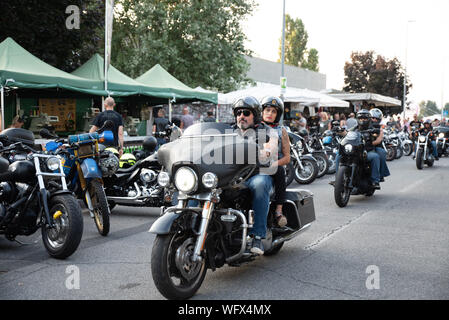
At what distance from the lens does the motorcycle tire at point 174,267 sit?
3883 mm

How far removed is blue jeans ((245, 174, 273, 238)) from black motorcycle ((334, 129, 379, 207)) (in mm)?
4542

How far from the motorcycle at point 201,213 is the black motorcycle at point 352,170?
469 centimetres

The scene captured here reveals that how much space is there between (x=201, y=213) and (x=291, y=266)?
145cm

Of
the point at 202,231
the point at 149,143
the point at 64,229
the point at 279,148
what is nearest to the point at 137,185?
the point at 149,143

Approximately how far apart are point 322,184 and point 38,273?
8714 mm

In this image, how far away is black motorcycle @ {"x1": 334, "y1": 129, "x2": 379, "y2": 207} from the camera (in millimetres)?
9008

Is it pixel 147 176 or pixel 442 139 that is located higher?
pixel 442 139

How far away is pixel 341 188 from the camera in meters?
8.97

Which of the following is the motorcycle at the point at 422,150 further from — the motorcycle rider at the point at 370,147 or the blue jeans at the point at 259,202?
the blue jeans at the point at 259,202

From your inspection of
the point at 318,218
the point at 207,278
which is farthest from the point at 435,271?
the point at 318,218

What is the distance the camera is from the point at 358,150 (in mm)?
9406

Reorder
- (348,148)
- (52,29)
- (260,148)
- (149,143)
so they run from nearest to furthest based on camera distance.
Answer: (260,148) → (149,143) → (348,148) → (52,29)

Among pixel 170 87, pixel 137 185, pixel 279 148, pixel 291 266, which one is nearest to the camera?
pixel 291 266

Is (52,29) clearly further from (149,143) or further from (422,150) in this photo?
(422,150)
